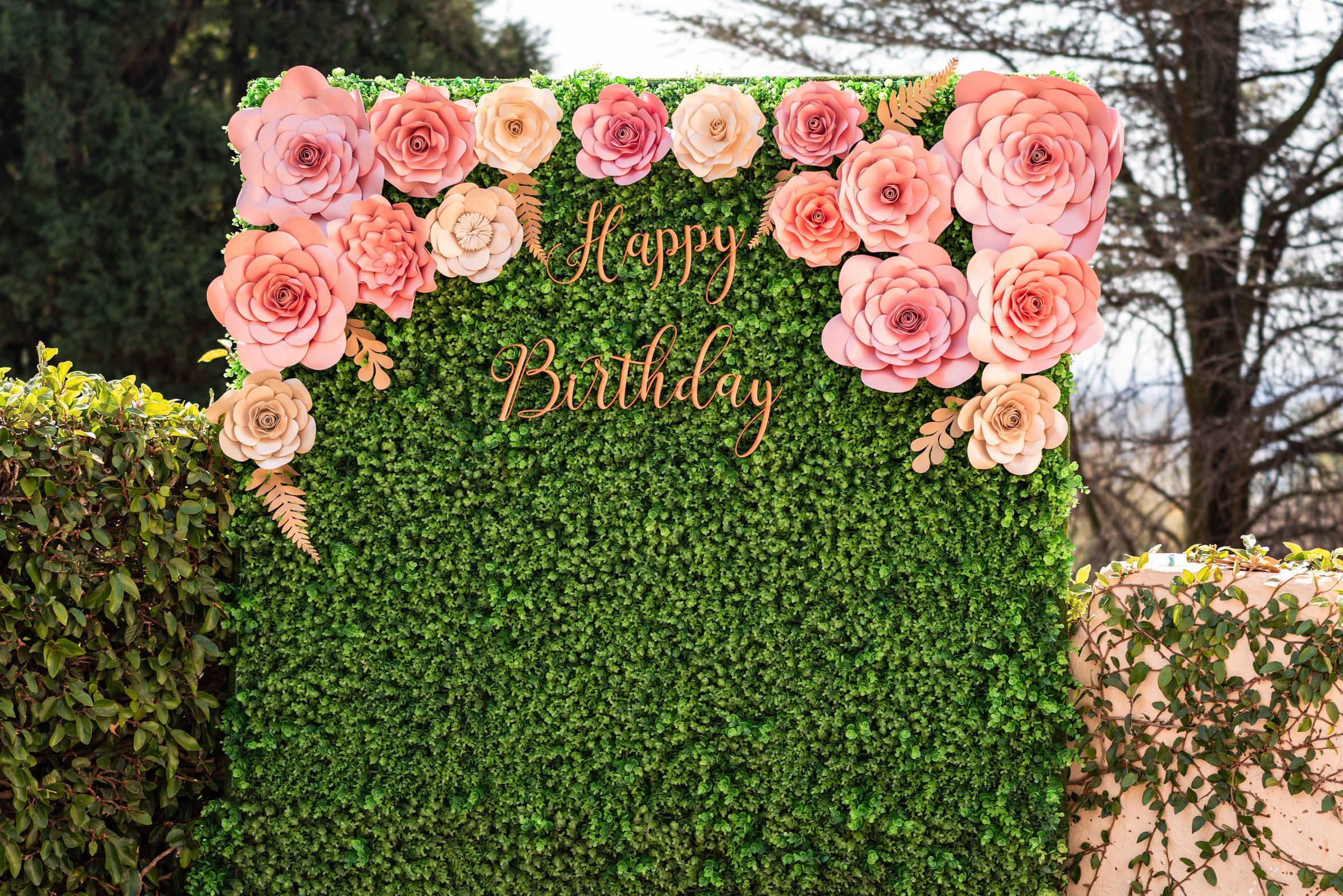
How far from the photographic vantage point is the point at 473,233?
3.30m

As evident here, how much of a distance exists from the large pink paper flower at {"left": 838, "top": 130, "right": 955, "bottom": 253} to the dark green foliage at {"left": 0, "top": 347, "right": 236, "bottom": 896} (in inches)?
94.3

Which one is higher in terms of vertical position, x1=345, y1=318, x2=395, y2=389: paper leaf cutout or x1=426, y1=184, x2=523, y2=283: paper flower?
x1=426, y1=184, x2=523, y2=283: paper flower

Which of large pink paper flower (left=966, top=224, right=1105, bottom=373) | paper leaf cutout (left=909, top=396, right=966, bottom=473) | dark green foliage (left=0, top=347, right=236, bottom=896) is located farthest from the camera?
paper leaf cutout (left=909, top=396, right=966, bottom=473)

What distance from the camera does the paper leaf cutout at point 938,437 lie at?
10.7 ft

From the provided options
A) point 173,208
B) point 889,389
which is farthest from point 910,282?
point 173,208

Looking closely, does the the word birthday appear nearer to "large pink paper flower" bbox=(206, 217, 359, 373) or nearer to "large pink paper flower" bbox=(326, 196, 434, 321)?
"large pink paper flower" bbox=(326, 196, 434, 321)

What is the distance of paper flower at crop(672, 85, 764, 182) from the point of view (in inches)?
127

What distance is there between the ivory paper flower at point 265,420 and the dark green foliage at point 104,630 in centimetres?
17

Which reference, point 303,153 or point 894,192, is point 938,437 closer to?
point 894,192

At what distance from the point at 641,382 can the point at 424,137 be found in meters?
1.12

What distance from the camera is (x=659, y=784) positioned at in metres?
3.35

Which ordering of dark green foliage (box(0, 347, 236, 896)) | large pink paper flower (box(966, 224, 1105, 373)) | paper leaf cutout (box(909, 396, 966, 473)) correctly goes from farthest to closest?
paper leaf cutout (box(909, 396, 966, 473))
large pink paper flower (box(966, 224, 1105, 373))
dark green foliage (box(0, 347, 236, 896))

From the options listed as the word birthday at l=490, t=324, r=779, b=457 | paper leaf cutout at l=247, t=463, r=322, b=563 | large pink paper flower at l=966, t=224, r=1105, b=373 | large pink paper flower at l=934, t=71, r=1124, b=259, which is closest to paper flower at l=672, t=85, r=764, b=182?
the word birthday at l=490, t=324, r=779, b=457

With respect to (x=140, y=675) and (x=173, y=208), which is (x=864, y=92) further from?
(x=173, y=208)
